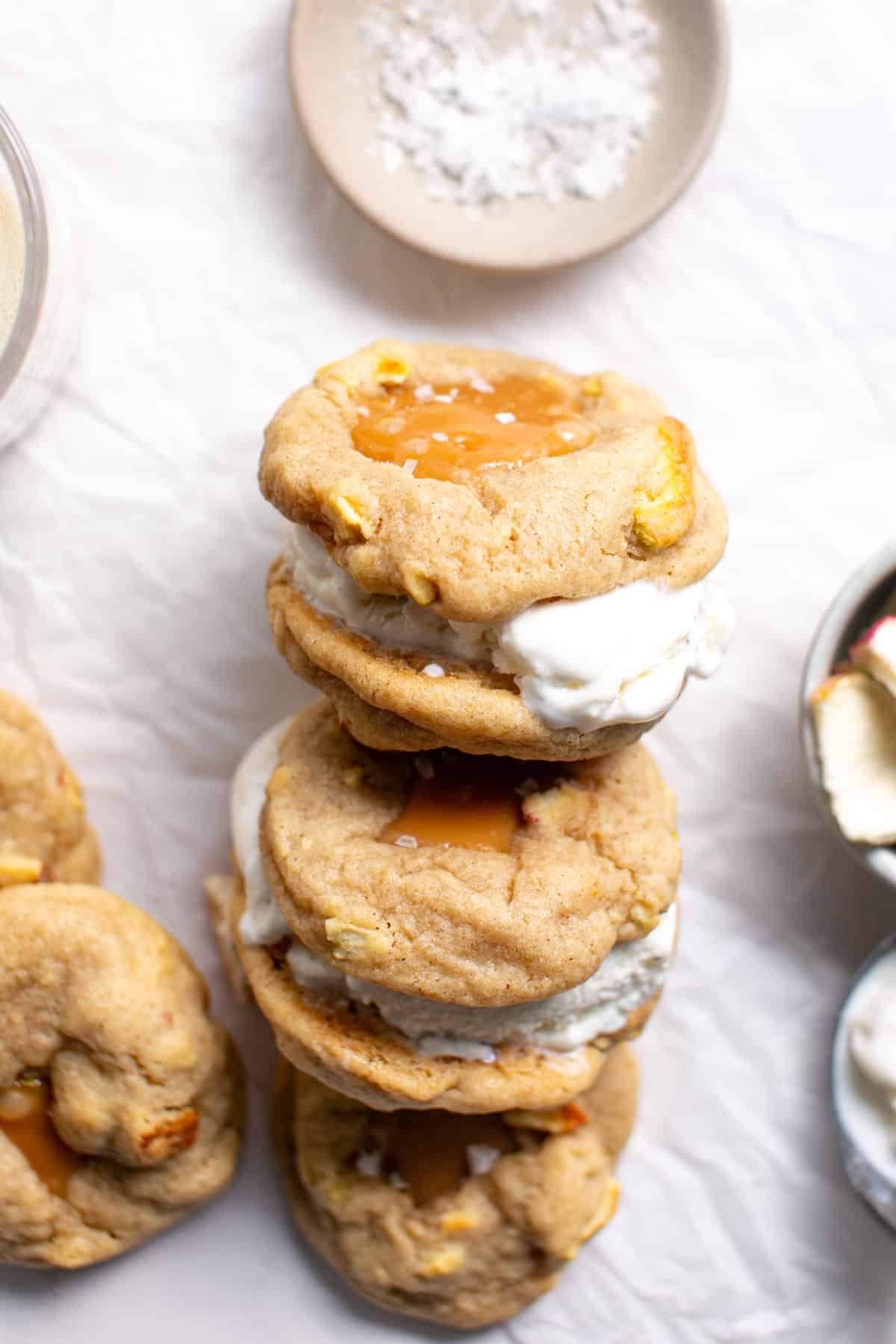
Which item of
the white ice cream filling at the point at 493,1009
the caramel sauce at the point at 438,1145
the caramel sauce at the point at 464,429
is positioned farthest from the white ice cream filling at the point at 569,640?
the caramel sauce at the point at 438,1145

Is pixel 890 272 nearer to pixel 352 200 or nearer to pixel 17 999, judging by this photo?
pixel 352 200

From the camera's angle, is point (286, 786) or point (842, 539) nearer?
point (286, 786)

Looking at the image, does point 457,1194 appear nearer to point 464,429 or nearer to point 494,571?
point 494,571

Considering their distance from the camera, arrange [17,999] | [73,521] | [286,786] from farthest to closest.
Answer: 1. [73,521]
2. [17,999]
3. [286,786]

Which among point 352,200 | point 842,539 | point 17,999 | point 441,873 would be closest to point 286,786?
point 441,873

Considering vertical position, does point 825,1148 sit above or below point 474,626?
below

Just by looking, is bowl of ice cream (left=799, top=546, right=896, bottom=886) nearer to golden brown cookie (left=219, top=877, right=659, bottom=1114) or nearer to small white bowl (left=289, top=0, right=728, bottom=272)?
golden brown cookie (left=219, top=877, right=659, bottom=1114)

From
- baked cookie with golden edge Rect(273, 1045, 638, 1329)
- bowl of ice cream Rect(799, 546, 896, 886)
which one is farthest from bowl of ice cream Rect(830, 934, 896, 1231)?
baked cookie with golden edge Rect(273, 1045, 638, 1329)
